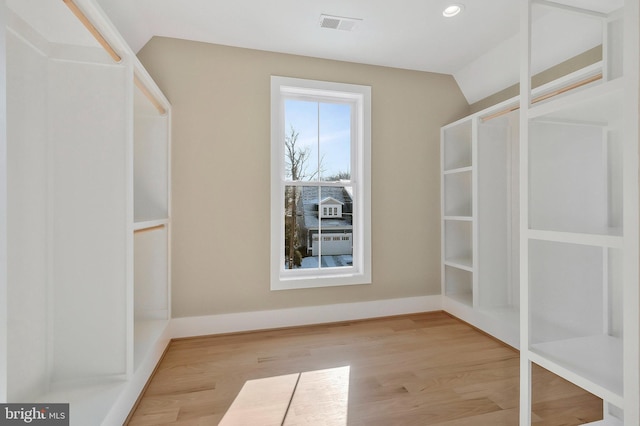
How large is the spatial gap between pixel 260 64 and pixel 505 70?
212 centimetres

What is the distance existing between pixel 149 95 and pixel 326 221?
67.9 inches

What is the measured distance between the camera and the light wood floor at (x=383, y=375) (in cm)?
157

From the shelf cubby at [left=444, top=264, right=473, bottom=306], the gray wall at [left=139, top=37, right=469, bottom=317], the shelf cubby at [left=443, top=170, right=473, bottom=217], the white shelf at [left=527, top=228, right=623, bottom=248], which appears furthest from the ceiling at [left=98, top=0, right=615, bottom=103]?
the shelf cubby at [left=444, top=264, right=473, bottom=306]

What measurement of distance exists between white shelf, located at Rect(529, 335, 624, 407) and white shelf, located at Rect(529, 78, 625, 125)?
38.4 inches

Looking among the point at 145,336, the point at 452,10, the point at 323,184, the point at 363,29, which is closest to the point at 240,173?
the point at 323,184

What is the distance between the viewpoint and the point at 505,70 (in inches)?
105

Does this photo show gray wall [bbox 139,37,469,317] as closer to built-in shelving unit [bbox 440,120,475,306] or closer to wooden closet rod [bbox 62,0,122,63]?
built-in shelving unit [bbox 440,120,475,306]

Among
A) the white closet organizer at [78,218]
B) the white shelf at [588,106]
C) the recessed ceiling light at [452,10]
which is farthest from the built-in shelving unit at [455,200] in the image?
the white closet organizer at [78,218]

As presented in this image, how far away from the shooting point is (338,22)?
2266 mm

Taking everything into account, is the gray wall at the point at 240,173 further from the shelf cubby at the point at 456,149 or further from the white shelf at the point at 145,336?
the shelf cubby at the point at 456,149

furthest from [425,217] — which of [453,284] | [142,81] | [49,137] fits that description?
[49,137]

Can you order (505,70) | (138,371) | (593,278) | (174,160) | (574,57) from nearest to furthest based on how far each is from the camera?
(138,371) < (593,278) < (574,57) < (174,160) < (505,70)

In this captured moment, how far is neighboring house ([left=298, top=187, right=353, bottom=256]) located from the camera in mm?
2896

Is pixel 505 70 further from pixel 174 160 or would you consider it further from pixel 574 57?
pixel 174 160
